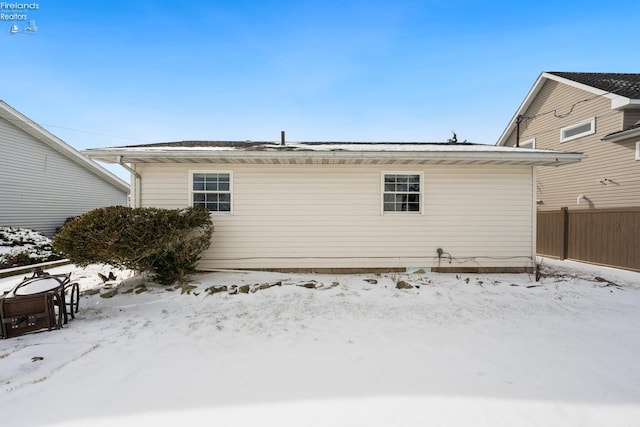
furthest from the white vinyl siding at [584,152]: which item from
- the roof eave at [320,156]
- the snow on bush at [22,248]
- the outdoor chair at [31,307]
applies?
the snow on bush at [22,248]

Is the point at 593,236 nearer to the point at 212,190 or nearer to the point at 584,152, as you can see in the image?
the point at 584,152

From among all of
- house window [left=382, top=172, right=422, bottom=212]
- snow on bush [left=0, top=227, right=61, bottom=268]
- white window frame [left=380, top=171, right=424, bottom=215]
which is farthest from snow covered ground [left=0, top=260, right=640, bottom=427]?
snow on bush [left=0, top=227, right=61, bottom=268]

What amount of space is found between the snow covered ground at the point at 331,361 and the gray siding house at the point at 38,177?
9.59 meters

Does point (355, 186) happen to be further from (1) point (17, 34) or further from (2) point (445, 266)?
(1) point (17, 34)

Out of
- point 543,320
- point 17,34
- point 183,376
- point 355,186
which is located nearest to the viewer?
point 183,376

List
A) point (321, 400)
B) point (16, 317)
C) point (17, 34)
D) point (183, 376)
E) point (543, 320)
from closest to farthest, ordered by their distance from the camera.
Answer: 1. point (321, 400)
2. point (183, 376)
3. point (16, 317)
4. point (543, 320)
5. point (17, 34)

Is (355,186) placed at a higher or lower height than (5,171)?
lower

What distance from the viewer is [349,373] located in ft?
8.76

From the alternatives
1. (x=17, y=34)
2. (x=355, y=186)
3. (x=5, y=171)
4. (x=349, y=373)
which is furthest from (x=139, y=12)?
(x=349, y=373)

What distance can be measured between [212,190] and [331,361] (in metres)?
5.18

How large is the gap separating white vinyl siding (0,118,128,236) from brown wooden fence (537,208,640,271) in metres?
20.5

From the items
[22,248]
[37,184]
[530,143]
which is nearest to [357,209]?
[22,248]

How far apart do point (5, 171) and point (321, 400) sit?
14.8m

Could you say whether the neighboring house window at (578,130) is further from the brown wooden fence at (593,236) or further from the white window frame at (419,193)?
the white window frame at (419,193)
